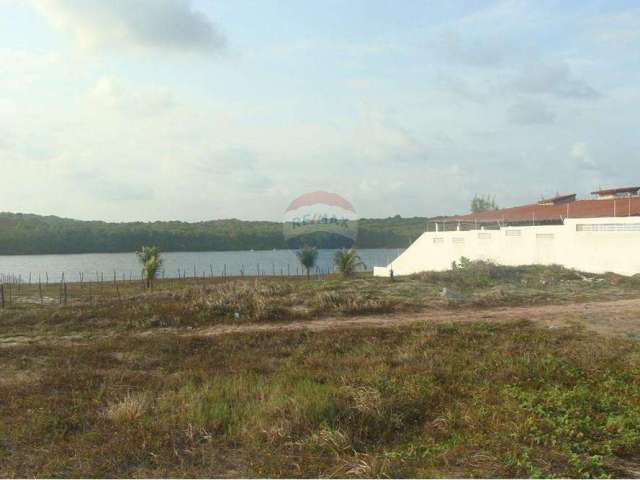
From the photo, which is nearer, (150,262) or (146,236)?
(150,262)

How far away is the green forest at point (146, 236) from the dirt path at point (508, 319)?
71.4m

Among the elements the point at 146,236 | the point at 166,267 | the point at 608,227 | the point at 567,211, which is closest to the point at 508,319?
the point at 608,227

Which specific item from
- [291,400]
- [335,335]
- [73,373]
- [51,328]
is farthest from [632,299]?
[51,328]

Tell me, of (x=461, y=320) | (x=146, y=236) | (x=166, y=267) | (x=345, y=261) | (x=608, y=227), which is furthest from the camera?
(x=146, y=236)

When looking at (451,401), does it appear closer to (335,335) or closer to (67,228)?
(335,335)

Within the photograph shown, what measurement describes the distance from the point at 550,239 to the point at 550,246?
0.38 m

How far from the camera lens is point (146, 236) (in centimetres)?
11631

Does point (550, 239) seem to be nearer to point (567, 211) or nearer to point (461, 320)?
→ point (567, 211)

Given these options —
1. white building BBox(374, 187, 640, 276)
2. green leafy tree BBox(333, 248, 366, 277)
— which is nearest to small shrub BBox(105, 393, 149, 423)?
white building BBox(374, 187, 640, 276)

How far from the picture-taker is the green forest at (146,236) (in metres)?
99.6

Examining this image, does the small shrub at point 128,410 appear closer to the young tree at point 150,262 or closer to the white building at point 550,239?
the white building at point 550,239

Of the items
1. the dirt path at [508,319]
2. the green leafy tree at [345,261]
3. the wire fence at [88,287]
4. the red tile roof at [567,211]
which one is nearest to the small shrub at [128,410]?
the dirt path at [508,319]

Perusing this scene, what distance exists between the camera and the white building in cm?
2480

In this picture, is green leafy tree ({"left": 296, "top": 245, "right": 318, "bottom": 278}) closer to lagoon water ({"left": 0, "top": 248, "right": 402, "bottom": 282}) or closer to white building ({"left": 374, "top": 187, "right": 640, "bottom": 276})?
lagoon water ({"left": 0, "top": 248, "right": 402, "bottom": 282})
